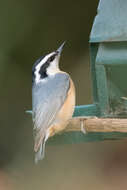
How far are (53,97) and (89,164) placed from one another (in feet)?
5.55

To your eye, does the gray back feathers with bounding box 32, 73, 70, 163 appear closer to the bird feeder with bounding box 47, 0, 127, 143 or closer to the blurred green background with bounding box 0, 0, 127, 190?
the bird feeder with bounding box 47, 0, 127, 143

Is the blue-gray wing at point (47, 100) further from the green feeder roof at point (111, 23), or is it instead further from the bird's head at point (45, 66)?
the green feeder roof at point (111, 23)

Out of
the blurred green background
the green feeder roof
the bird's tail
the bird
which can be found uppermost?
the green feeder roof

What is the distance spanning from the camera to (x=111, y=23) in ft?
12.6

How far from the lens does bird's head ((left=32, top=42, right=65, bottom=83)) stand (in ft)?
14.6

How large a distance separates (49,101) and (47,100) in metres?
0.01

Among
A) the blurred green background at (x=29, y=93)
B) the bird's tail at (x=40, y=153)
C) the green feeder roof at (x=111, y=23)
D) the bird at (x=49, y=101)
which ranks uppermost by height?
the green feeder roof at (x=111, y=23)

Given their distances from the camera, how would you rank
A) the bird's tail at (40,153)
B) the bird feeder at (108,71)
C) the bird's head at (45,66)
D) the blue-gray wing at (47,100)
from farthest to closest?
the bird's head at (45,66) → the blue-gray wing at (47,100) → the bird's tail at (40,153) → the bird feeder at (108,71)

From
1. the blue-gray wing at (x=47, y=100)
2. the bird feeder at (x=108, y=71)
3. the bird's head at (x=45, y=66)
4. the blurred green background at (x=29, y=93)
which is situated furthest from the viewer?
the blurred green background at (x=29, y=93)

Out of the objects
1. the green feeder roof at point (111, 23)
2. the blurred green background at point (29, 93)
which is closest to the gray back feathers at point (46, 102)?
the green feeder roof at point (111, 23)

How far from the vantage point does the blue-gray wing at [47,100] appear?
4023mm

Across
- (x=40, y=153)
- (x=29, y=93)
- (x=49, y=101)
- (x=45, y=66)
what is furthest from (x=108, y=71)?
(x=29, y=93)

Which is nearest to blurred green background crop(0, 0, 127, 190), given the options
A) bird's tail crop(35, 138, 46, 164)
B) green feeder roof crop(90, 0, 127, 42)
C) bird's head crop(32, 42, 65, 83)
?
bird's head crop(32, 42, 65, 83)

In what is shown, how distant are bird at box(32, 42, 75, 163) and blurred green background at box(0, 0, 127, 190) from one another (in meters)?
1.18
